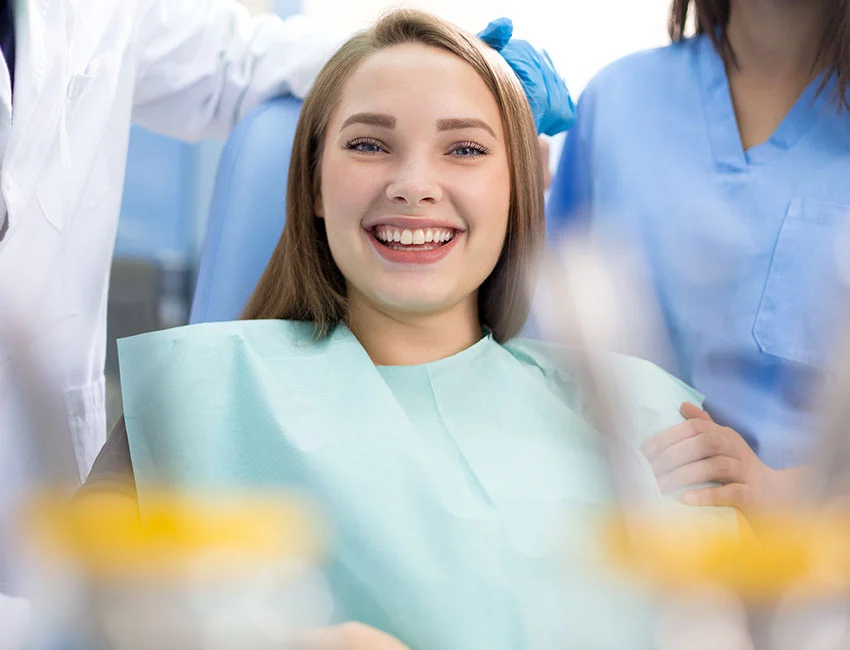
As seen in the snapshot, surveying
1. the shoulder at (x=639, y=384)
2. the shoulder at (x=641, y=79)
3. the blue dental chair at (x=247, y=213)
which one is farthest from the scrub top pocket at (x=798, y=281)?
the blue dental chair at (x=247, y=213)

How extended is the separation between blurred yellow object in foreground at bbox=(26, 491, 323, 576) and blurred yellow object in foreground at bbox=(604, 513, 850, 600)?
0.18m

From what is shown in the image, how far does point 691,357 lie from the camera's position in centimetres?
92

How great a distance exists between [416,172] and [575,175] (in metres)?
0.38

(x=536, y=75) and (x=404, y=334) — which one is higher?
(x=536, y=75)

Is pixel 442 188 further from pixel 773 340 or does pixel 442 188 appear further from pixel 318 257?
pixel 773 340

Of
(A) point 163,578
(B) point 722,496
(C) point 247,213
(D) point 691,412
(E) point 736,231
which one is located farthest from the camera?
(C) point 247,213

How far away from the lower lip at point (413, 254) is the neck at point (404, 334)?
79 millimetres

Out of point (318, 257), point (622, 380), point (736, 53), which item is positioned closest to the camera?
point (622, 380)

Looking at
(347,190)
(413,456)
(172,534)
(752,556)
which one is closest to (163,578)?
(172,534)

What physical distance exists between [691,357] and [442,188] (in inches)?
13.7

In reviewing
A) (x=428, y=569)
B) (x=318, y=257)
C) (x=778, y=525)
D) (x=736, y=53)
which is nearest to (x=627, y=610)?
(x=778, y=525)

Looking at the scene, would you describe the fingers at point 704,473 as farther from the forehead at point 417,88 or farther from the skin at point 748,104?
the forehead at point 417,88

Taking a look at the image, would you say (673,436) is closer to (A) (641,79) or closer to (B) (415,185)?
(B) (415,185)

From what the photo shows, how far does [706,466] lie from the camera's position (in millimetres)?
736
